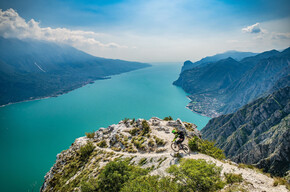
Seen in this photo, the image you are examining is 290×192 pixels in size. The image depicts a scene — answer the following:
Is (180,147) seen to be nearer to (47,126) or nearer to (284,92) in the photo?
(284,92)

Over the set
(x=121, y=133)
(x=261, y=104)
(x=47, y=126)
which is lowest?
(x=47, y=126)

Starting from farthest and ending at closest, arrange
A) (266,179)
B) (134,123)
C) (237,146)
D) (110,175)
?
(237,146)
(134,123)
(110,175)
(266,179)

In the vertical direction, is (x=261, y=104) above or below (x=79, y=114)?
above

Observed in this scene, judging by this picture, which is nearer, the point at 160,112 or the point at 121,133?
the point at 121,133

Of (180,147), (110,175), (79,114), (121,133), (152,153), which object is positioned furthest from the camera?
(79,114)

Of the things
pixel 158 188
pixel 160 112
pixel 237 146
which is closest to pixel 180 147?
pixel 158 188

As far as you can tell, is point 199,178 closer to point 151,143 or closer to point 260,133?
point 151,143

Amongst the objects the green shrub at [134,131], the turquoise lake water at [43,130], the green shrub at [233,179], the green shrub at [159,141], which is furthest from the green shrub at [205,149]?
the turquoise lake water at [43,130]
